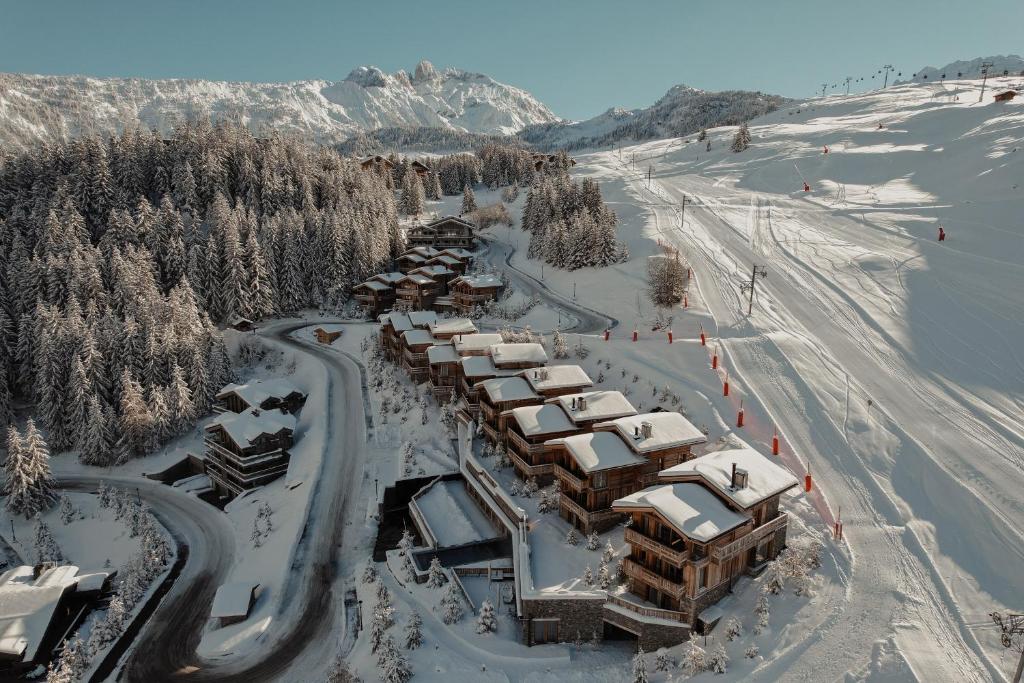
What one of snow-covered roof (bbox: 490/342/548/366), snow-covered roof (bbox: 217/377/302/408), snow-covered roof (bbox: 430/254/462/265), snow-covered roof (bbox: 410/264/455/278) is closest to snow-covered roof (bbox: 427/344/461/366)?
snow-covered roof (bbox: 490/342/548/366)

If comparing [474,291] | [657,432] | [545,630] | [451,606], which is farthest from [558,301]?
[545,630]

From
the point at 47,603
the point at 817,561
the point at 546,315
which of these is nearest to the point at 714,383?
the point at 817,561

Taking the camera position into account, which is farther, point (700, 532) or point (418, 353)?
point (418, 353)

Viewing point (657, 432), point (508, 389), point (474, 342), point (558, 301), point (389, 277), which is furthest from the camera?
point (389, 277)

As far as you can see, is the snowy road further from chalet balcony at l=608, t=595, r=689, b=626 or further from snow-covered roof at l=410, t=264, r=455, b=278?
snow-covered roof at l=410, t=264, r=455, b=278

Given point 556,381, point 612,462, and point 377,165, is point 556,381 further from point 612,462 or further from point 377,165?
point 377,165

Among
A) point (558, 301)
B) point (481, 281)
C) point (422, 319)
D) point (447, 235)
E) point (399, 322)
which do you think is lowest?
point (558, 301)

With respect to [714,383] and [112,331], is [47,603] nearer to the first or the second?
[112,331]

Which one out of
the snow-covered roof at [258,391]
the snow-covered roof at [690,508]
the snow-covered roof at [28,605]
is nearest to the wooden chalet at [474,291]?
the snow-covered roof at [258,391]
